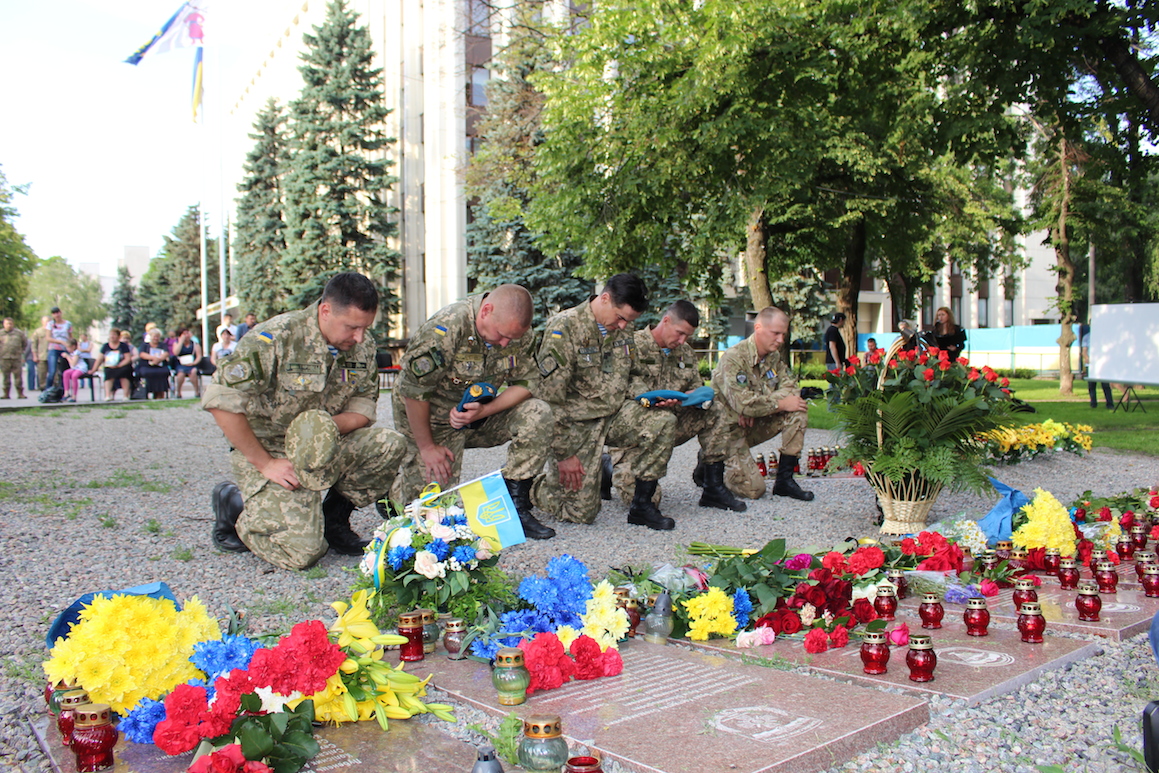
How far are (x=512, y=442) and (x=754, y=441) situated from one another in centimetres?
262

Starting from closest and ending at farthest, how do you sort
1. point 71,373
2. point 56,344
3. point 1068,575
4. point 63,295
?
point 1068,575
point 56,344
point 71,373
point 63,295

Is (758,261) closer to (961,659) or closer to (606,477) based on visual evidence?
(606,477)

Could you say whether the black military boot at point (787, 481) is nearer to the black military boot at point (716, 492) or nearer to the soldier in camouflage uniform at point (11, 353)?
the black military boot at point (716, 492)

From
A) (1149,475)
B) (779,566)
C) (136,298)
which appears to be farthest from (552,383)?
(136,298)

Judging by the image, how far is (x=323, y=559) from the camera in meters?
5.33

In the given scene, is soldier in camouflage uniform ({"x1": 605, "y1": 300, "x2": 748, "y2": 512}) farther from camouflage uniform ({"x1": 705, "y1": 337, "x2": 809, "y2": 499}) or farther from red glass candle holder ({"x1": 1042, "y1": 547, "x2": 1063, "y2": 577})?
red glass candle holder ({"x1": 1042, "y1": 547, "x2": 1063, "y2": 577})

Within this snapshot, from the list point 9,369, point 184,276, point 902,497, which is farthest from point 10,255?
point 902,497

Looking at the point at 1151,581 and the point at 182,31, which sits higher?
the point at 182,31

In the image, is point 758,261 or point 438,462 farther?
point 758,261

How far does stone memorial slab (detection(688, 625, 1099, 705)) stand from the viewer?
10.0 feet

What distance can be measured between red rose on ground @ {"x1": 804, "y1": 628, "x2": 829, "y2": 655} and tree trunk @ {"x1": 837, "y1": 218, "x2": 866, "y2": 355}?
684 inches

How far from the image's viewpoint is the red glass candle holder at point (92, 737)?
7.82 feet

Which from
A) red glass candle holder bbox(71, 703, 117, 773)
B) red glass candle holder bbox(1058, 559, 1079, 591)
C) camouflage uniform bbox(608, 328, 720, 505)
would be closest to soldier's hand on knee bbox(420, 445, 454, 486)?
camouflage uniform bbox(608, 328, 720, 505)

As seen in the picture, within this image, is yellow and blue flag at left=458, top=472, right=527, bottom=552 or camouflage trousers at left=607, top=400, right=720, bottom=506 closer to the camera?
yellow and blue flag at left=458, top=472, right=527, bottom=552
